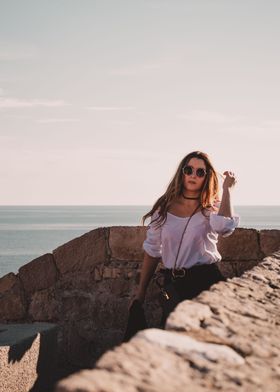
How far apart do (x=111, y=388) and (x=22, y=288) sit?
4.54 metres

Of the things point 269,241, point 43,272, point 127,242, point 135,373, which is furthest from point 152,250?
point 135,373

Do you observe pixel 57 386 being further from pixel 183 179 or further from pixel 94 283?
pixel 94 283

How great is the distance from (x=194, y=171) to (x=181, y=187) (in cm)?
16

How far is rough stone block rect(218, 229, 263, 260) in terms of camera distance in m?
5.67

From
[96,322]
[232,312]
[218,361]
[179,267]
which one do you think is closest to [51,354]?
[96,322]

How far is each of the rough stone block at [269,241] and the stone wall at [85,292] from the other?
42.7 inches

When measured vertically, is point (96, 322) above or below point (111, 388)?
below

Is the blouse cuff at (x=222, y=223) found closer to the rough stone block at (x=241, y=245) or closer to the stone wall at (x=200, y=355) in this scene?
the stone wall at (x=200, y=355)

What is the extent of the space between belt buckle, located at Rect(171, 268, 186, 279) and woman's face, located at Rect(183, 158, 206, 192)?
56 centimetres

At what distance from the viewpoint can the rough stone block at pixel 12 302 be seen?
592 centimetres

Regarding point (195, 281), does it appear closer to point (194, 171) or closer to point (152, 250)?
point (152, 250)

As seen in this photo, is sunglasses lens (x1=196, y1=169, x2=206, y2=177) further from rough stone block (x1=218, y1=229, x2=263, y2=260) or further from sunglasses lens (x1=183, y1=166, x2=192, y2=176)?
rough stone block (x1=218, y1=229, x2=263, y2=260)

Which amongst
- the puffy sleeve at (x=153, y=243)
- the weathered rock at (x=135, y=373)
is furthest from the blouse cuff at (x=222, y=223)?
the weathered rock at (x=135, y=373)

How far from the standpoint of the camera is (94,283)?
588 cm
